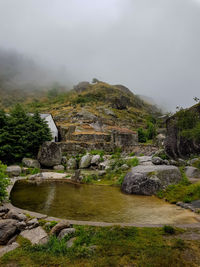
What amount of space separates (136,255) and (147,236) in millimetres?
916

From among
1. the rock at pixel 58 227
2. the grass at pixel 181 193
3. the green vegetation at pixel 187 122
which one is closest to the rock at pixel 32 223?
the rock at pixel 58 227

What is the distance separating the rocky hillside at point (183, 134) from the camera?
559 inches

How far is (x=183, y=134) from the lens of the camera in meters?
14.1

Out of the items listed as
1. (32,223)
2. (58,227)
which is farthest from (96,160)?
(58,227)

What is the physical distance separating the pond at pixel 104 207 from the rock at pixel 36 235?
57.6 inches

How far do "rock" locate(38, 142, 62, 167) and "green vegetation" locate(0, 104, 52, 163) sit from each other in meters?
1.40

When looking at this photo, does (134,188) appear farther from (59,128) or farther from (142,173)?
(59,128)

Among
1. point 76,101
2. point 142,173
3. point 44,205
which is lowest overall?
point 44,205

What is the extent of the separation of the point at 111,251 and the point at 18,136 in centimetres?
2010

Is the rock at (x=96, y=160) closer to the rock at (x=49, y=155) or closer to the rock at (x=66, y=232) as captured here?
the rock at (x=49, y=155)

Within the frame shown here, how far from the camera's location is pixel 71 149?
1029 inches

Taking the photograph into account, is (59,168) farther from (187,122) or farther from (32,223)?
(32,223)

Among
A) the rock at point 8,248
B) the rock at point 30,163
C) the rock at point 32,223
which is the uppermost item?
the rock at point 30,163

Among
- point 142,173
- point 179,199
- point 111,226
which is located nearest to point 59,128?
point 142,173
